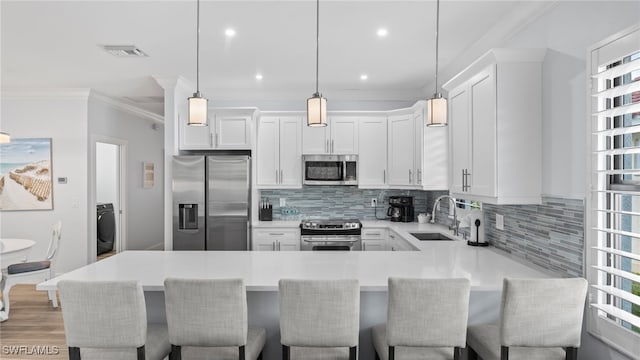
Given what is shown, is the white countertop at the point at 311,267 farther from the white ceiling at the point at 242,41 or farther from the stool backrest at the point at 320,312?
the white ceiling at the point at 242,41

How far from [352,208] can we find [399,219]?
2.16 ft

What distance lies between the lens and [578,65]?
6.82 feet

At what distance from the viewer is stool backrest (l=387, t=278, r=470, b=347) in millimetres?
1687

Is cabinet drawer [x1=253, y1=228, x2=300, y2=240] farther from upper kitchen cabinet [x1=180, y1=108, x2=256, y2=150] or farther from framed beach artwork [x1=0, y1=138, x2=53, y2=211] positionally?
framed beach artwork [x1=0, y1=138, x2=53, y2=211]

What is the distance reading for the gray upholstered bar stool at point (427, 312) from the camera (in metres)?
1.69

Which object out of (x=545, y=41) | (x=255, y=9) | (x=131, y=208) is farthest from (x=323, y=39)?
(x=131, y=208)

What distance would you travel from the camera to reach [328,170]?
4.82m

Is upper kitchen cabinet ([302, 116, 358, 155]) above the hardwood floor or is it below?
above

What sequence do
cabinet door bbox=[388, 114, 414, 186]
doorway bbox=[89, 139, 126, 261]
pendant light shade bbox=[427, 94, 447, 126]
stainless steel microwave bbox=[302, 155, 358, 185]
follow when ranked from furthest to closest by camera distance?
1. doorway bbox=[89, 139, 126, 261]
2. stainless steel microwave bbox=[302, 155, 358, 185]
3. cabinet door bbox=[388, 114, 414, 186]
4. pendant light shade bbox=[427, 94, 447, 126]

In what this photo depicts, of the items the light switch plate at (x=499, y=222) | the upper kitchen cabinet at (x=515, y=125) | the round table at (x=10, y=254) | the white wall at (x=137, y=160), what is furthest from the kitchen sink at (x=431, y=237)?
the white wall at (x=137, y=160)

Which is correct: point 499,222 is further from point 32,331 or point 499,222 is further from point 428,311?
point 32,331

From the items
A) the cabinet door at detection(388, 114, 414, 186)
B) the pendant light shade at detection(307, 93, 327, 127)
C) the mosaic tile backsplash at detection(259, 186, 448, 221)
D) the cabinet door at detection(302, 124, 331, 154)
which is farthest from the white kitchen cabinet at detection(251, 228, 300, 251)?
the pendant light shade at detection(307, 93, 327, 127)

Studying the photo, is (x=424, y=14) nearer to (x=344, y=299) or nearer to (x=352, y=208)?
(x=344, y=299)

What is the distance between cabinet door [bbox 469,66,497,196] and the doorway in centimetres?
516
